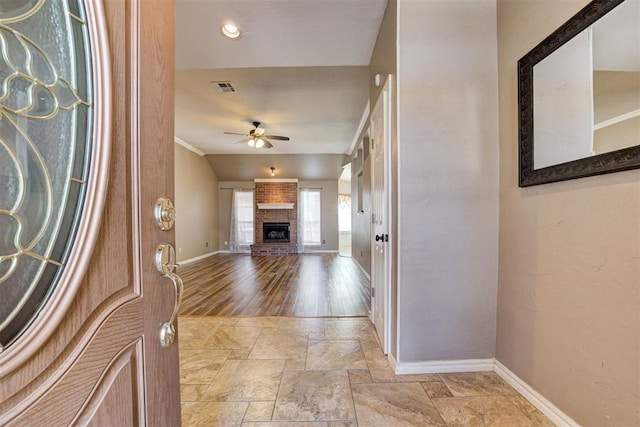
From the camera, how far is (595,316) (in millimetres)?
1236

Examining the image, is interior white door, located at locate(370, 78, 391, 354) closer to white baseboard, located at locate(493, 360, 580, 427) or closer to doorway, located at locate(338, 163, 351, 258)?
white baseboard, located at locate(493, 360, 580, 427)

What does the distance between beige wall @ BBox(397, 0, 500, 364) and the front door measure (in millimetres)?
1520

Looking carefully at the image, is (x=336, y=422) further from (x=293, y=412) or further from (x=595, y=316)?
(x=595, y=316)

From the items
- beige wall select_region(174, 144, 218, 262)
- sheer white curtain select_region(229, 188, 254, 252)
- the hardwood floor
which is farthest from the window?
beige wall select_region(174, 144, 218, 262)

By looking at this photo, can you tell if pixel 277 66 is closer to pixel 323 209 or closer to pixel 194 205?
pixel 194 205

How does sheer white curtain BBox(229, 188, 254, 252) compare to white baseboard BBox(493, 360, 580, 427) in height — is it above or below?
above

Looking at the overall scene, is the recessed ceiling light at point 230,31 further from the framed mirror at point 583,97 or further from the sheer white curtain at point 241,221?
the sheer white curtain at point 241,221

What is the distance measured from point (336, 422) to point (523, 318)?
47.9 inches

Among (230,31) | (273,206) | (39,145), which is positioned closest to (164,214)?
(39,145)

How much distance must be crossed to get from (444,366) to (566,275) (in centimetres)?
95

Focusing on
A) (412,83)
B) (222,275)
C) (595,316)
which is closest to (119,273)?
(595,316)

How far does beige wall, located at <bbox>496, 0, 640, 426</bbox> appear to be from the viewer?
3.70 ft

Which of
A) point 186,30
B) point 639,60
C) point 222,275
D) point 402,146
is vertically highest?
point 186,30

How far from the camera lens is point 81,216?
0.49 m
